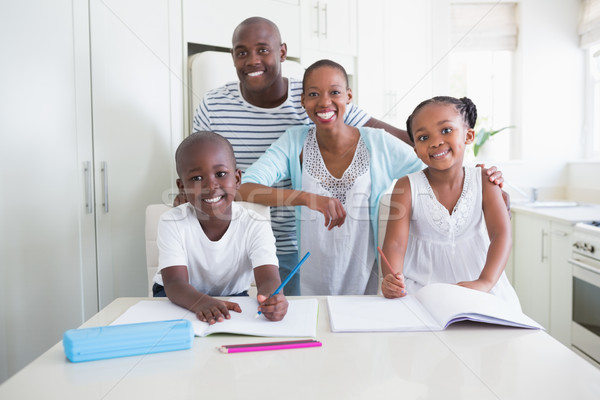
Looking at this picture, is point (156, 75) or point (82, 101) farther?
point (156, 75)

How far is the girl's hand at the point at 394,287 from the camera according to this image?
92 centimetres

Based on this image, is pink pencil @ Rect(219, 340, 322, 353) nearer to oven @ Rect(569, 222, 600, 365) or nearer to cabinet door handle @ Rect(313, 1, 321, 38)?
oven @ Rect(569, 222, 600, 365)

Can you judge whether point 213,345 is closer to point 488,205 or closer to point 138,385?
point 138,385

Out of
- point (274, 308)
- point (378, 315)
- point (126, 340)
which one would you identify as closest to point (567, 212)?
point (378, 315)

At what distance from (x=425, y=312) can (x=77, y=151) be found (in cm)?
140

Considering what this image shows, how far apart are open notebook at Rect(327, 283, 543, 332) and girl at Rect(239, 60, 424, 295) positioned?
1.56 feet

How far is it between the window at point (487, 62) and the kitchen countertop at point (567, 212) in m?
0.59

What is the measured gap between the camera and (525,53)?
2.94 meters

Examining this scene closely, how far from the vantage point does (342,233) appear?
1390 mm

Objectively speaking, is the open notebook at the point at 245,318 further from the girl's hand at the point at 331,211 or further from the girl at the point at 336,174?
the girl at the point at 336,174

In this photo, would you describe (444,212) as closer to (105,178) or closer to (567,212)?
(105,178)

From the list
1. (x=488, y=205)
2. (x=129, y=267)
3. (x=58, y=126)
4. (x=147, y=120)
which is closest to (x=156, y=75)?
(x=147, y=120)

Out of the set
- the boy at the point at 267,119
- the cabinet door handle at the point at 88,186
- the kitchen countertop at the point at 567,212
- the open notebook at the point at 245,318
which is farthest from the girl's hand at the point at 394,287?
the kitchen countertop at the point at 567,212

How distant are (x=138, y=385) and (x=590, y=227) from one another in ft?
6.17
